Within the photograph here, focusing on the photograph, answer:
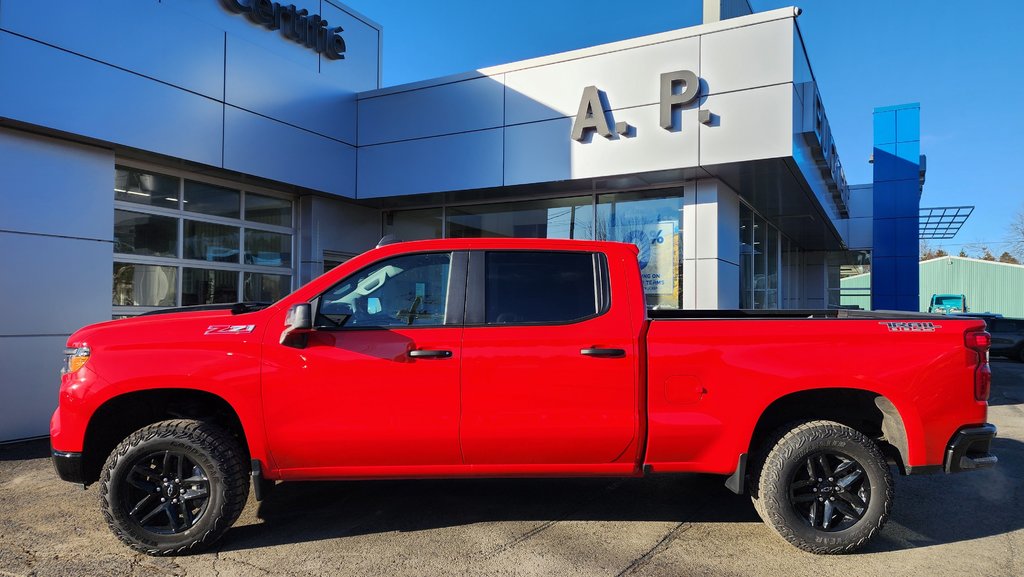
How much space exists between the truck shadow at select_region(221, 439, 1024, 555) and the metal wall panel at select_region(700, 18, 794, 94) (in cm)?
513

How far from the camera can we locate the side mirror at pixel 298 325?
3.72 meters

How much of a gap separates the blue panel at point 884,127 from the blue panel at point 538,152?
1540 centimetres

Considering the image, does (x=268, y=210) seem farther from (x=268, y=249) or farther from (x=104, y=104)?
(x=104, y=104)

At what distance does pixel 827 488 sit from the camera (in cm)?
398

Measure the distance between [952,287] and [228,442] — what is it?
5962 centimetres

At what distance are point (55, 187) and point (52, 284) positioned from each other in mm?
1141

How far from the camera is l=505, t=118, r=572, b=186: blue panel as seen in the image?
960 cm

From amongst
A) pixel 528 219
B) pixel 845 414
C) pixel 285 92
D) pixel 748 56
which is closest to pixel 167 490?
pixel 845 414

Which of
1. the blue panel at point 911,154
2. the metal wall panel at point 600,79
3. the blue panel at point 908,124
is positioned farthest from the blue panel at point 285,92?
the blue panel at point 911,154

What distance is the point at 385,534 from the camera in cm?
427

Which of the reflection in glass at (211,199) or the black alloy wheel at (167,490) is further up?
the reflection in glass at (211,199)

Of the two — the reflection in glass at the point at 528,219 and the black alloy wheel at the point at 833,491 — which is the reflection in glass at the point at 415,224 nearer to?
the reflection in glass at the point at 528,219

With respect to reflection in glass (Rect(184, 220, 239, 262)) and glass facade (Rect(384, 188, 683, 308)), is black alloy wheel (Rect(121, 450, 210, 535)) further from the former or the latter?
glass facade (Rect(384, 188, 683, 308))

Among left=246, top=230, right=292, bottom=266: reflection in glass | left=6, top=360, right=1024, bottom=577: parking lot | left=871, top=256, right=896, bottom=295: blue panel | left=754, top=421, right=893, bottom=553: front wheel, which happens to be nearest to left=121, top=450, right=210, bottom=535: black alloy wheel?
left=6, top=360, right=1024, bottom=577: parking lot
